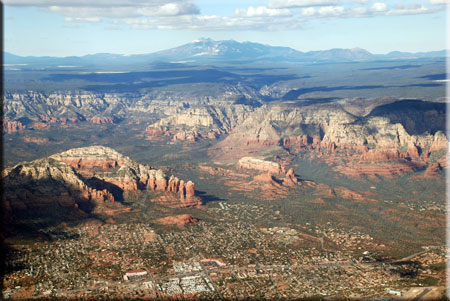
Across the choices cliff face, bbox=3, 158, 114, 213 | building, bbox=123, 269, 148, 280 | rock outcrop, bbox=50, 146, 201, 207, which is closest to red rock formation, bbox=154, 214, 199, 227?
rock outcrop, bbox=50, 146, 201, 207

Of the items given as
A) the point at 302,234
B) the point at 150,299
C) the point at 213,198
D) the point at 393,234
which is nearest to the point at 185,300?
the point at 150,299

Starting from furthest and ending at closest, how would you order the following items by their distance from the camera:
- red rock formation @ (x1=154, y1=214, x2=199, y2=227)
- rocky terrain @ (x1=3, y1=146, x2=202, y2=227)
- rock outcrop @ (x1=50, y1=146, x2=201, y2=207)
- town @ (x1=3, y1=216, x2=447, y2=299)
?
rock outcrop @ (x1=50, y1=146, x2=201, y2=207), red rock formation @ (x1=154, y1=214, x2=199, y2=227), rocky terrain @ (x1=3, y1=146, x2=202, y2=227), town @ (x1=3, y1=216, x2=447, y2=299)

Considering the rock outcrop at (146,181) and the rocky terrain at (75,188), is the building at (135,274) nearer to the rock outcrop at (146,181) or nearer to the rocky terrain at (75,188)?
the rocky terrain at (75,188)

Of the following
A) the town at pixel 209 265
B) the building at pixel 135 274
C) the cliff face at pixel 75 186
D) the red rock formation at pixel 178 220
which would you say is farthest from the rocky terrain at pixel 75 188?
the building at pixel 135 274

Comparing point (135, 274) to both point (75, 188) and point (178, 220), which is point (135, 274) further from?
point (75, 188)

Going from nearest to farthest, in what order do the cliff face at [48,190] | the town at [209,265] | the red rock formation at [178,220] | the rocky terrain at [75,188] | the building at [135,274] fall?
1. the town at [209,265]
2. the building at [135,274]
3. the cliff face at [48,190]
4. the rocky terrain at [75,188]
5. the red rock formation at [178,220]

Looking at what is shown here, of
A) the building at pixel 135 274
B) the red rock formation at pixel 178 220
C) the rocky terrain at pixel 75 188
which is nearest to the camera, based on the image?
the building at pixel 135 274

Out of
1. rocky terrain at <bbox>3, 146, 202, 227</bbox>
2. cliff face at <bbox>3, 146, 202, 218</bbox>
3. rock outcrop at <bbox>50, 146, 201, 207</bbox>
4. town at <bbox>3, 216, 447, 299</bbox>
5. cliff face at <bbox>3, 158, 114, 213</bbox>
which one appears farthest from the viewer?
rock outcrop at <bbox>50, 146, 201, 207</bbox>

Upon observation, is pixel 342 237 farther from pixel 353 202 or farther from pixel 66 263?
pixel 66 263

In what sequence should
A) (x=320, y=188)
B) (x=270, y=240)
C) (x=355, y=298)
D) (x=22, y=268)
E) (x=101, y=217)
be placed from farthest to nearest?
(x=320, y=188) → (x=101, y=217) → (x=270, y=240) → (x=22, y=268) → (x=355, y=298)

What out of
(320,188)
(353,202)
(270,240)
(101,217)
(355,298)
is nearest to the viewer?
(355,298)

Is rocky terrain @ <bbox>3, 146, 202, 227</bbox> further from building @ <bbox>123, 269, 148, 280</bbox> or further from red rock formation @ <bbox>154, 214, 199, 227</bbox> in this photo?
building @ <bbox>123, 269, 148, 280</bbox>
